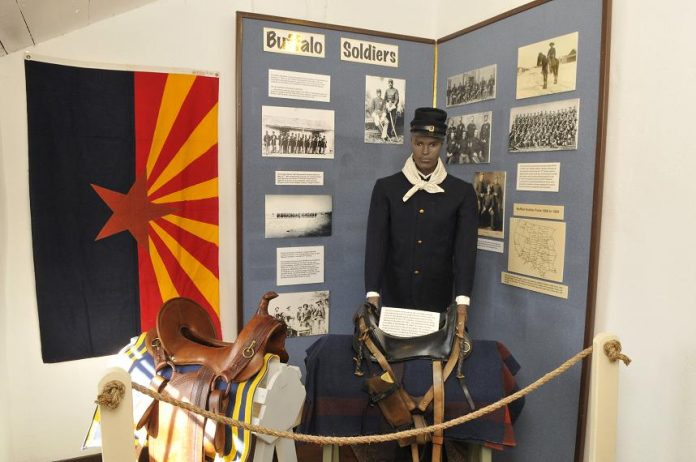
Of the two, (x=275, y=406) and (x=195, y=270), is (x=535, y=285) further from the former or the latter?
(x=195, y=270)

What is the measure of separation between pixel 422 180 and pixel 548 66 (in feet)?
2.45

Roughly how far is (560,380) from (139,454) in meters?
1.73

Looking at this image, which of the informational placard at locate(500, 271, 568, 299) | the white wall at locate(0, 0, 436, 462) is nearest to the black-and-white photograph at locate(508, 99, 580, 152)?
the informational placard at locate(500, 271, 568, 299)

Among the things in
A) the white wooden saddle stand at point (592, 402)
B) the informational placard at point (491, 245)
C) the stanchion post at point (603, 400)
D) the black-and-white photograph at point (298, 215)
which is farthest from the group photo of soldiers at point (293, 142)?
the stanchion post at point (603, 400)

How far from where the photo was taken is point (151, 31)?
2438mm

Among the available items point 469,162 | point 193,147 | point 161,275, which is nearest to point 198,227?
point 161,275

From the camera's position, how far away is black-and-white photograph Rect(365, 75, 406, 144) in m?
2.90

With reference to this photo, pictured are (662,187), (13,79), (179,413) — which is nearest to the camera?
(179,413)

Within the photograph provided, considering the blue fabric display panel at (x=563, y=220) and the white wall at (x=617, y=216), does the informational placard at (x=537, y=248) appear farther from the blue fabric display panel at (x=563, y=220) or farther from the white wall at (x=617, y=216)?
the white wall at (x=617, y=216)

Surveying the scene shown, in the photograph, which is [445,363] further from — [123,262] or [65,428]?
[65,428]

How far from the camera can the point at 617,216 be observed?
6.66ft

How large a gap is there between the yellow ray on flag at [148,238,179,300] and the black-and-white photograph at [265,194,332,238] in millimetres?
540

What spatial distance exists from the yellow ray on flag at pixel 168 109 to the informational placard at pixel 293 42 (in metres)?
0.46

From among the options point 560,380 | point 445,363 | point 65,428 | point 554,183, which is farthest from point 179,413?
point 554,183
